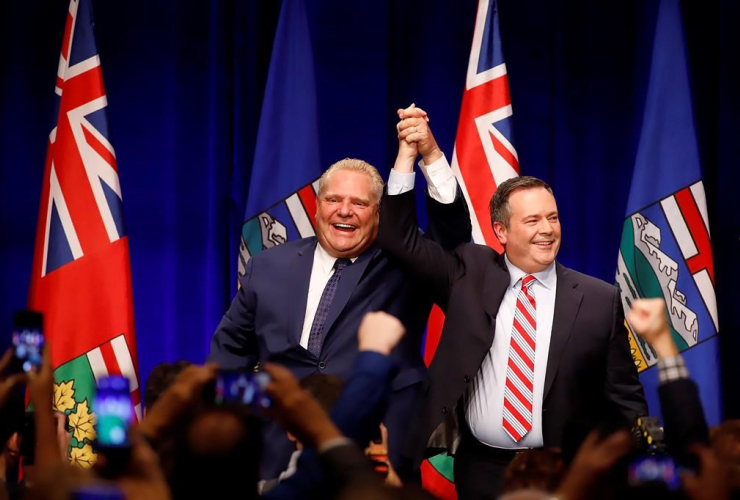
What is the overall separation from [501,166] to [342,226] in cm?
127

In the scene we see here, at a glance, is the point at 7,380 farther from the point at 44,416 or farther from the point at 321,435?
the point at 321,435

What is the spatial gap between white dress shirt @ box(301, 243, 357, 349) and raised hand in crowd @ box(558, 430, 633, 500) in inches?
70.2

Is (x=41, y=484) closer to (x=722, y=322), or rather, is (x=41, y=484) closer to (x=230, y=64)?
(x=230, y=64)

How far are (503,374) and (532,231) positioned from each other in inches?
19.0

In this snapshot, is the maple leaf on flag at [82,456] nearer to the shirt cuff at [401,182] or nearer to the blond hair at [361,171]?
the blond hair at [361,171]

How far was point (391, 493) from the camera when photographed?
→ 1587 millimetres

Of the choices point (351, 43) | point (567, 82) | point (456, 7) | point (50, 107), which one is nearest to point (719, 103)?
point (567, 82)

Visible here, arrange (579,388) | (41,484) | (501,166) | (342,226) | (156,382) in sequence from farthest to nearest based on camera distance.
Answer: (501,166) → (342,226) → (579,388) → (156,382) → (41,484)

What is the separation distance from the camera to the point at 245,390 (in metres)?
1.76

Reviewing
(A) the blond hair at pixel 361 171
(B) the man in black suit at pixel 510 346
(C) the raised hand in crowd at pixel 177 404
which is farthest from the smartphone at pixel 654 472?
(A) the blond hair at pixel 361 171

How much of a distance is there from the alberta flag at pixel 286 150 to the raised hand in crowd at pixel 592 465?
9.36ft

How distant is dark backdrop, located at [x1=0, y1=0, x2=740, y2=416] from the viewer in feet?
16.6

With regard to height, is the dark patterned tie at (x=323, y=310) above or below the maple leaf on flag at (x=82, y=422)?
above

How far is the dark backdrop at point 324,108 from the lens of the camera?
16.6 feet
